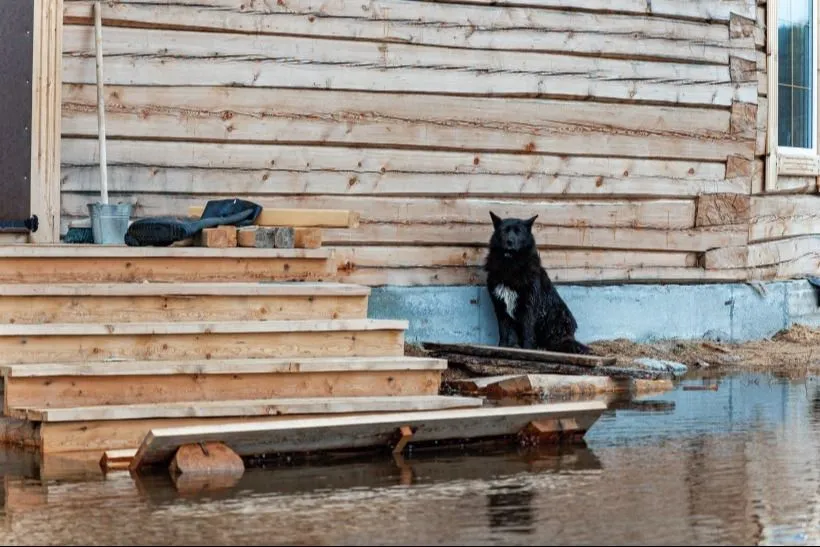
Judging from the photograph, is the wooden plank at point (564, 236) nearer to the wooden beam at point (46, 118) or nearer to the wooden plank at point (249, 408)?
the wooden beam at point (46, 118)

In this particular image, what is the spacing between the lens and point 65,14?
10.1 metres

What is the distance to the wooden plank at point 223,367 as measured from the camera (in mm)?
7547

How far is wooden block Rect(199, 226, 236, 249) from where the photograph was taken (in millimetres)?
8969

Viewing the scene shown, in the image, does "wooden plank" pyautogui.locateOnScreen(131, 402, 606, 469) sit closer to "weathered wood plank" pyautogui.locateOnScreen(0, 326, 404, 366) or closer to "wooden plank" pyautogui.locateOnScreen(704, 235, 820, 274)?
"weathered wood plank" pyautogui.locateOnScreen(0, 326, 404, 366)

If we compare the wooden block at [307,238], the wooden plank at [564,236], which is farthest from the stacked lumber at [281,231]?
the wooden plank at [564,236]

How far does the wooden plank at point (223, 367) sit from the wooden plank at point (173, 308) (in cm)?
42

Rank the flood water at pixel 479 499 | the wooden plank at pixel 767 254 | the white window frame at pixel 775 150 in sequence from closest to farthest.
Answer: the flood water at pixel 479 499 → the wooden plank at pixel 767 254 → the white window frame at pixel 775 150

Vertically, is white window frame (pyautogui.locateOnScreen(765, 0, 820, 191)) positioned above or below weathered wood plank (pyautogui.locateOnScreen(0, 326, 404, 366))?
above

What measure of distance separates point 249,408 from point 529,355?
3437 millimetres

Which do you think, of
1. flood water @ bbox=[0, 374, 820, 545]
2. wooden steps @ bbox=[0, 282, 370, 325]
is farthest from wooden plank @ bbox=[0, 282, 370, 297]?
flood water @ bbox=[0, 374, 820, 545]

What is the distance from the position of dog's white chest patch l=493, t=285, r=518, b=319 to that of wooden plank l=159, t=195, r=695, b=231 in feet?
1.99

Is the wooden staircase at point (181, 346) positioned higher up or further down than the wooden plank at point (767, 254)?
further down

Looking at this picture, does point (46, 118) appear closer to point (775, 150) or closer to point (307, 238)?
point (307, 238)

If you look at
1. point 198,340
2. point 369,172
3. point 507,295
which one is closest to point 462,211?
point 507,295
